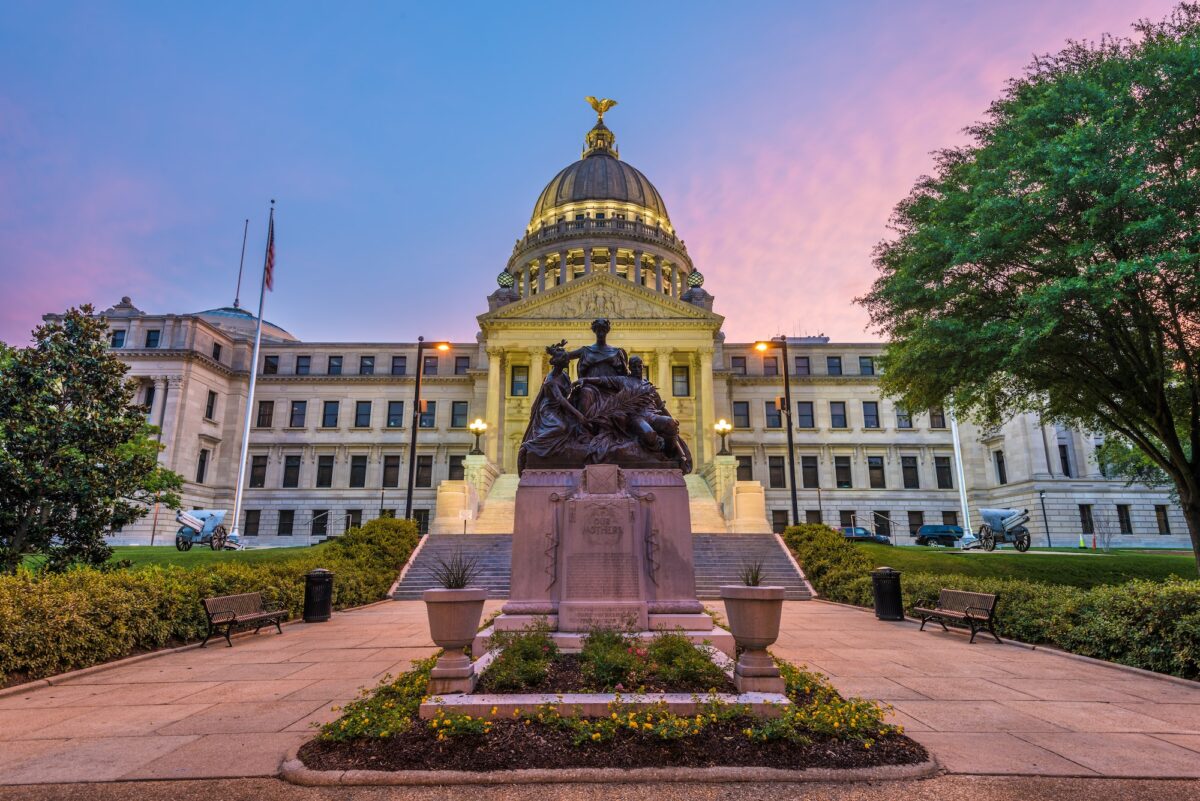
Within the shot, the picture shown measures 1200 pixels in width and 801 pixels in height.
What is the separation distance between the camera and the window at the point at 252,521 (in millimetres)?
53250

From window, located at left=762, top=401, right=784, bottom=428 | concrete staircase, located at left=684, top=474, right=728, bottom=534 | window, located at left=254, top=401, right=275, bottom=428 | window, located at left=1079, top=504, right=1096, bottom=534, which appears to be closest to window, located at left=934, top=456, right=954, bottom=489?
window, located at left=1079, top=504, right=1096, bottom=534

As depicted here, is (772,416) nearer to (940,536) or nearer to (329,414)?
(940,536)

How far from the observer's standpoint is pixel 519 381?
2031 inches

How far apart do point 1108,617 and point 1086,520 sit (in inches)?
1879

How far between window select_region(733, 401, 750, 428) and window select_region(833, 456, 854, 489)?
8.21m

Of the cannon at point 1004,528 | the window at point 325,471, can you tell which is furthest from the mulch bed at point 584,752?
the window at point 325,471

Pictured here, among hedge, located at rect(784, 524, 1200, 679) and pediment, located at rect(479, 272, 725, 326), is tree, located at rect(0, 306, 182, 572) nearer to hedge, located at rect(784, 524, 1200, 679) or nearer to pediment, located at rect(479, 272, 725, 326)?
hedge, located at rect(784, 524, 1200, 679)

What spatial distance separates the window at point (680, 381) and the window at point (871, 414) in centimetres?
1725

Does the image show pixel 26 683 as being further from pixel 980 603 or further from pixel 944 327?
pixel 944 327

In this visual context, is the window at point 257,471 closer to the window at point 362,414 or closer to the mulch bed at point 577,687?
the window at point 362,414

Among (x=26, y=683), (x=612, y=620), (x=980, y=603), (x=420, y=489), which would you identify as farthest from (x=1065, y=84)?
(x=420, y=489)

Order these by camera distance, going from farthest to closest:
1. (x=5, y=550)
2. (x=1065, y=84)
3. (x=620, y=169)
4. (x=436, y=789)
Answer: (x=620, y=169) → (x=1065, y=84) → (x=5, y=550) → (x=436, y=789)

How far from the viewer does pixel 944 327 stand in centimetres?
1731

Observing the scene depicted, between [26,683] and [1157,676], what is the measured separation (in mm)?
15653
